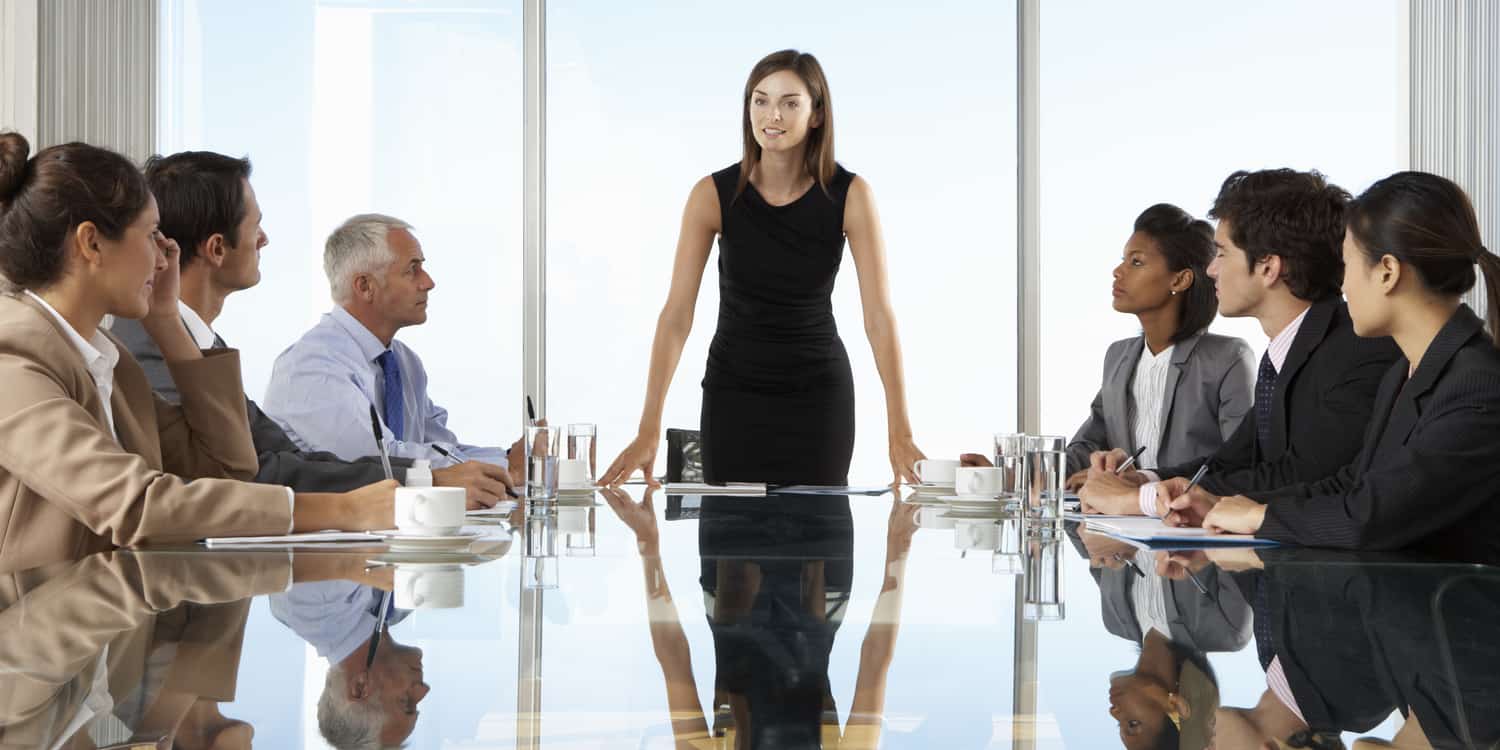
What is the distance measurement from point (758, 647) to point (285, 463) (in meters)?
1.68

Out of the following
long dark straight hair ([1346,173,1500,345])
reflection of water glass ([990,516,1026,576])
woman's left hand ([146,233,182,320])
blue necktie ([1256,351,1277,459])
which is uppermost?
long dark straight hair ([1346,173,1500,345])

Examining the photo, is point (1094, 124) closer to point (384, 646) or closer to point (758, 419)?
point (758, 419)

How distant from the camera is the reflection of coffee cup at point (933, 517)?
6.87 ft

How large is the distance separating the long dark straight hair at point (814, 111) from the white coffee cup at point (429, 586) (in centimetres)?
199

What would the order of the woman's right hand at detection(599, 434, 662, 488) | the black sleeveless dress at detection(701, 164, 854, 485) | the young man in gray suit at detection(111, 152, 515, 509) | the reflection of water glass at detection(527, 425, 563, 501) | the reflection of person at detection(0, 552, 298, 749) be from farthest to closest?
the black sleeveless dress at detection(701, 164, 854, 485) → the woman's right hand at detection(599, 434, 662, 488) → the young man in gray suit at detection(111, 152, 515, 509) → the reflection of water glass at detection(527, 425, 563, 501) → the reflection of person at detection(0, 552, 298, 749)

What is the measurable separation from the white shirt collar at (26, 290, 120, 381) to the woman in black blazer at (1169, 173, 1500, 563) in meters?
1.59

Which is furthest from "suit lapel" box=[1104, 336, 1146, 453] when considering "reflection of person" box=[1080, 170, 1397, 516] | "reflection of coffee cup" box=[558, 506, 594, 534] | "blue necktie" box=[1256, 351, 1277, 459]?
"reflection of coffee cup" box=[558, 506, 594, 534]

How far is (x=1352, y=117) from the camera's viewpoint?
5309 mm

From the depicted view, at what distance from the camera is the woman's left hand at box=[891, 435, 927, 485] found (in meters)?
2.92

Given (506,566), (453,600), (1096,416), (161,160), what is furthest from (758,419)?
(453,600)

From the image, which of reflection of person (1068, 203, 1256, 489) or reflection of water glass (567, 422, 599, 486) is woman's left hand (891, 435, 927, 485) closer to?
reflection of person (1068, 203, 1256, 489)

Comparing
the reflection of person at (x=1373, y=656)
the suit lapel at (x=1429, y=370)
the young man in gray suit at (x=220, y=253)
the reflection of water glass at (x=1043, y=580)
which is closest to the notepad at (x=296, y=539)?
the young man in gray suit at (x=220, y=253)

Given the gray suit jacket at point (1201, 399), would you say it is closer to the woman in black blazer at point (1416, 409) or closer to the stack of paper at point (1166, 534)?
the woman in black blazer at point (1416, 409)

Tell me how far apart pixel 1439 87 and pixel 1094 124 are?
1.28 metres
